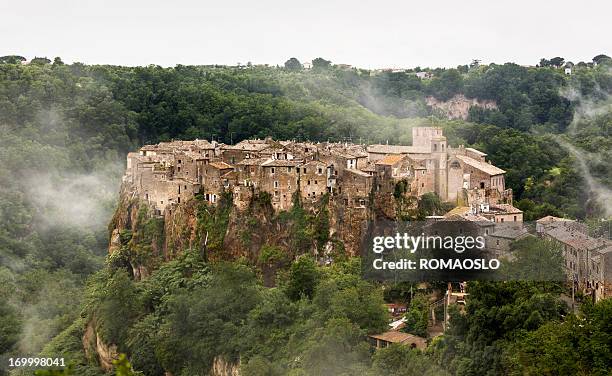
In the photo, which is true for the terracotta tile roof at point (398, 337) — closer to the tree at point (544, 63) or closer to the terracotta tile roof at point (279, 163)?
the terracotta tile roof at point (279, 163)

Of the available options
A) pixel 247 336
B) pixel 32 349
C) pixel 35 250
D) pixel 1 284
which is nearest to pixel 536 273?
pixel 247 336

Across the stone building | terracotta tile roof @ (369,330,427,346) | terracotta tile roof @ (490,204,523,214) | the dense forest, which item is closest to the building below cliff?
terracotta tile roof @ (490,204,523,214)

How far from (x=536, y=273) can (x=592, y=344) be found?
18.0ft

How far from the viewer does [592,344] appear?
28797 mm

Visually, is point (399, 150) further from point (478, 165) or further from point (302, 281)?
point (302, 281)

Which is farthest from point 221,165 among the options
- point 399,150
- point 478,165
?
point 478,165

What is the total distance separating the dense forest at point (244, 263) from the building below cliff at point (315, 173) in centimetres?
262

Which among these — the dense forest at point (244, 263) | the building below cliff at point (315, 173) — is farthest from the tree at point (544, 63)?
the building below cliff at point (315, 173)

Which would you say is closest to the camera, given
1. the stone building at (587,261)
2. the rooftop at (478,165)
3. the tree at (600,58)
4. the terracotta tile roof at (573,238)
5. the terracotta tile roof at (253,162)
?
the stone building at (587,261)

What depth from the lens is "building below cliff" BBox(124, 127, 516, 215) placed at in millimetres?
→ 42031

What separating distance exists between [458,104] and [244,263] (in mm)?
54851

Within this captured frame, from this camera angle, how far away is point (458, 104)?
9444 cm

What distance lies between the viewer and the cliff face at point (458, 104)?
9231cm

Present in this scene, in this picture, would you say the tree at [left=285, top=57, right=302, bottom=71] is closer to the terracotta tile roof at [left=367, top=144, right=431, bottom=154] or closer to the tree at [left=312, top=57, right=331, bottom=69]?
the tree at [left=312, top=57, right=331, bottom=69]
